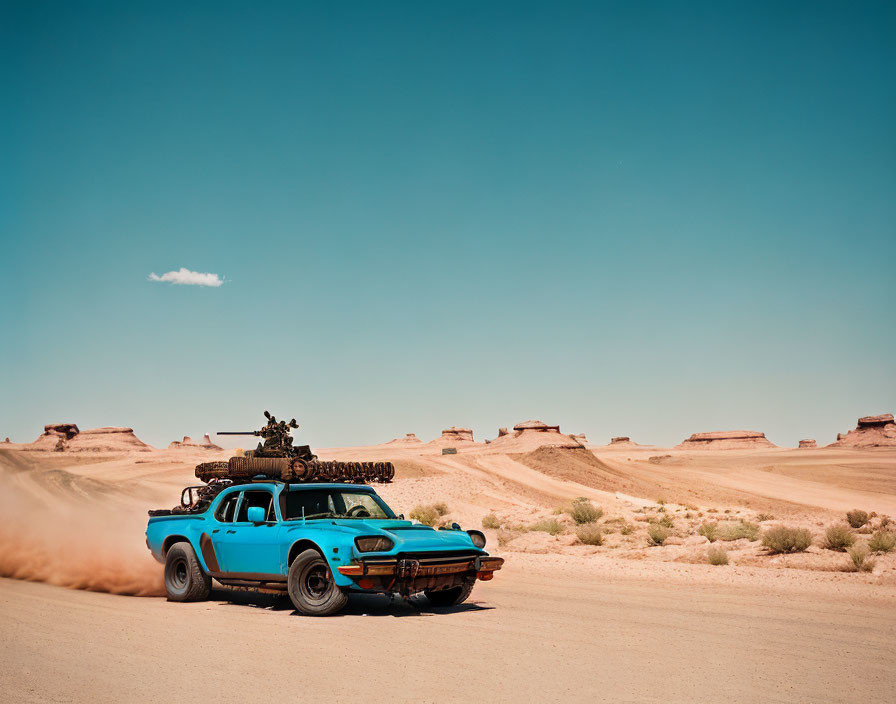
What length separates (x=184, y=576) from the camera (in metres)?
10.9

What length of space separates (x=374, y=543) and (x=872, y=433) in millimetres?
163810

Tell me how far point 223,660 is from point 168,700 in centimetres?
132

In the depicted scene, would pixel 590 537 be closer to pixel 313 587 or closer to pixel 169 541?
pixel 169 541

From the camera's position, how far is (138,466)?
64.4 m

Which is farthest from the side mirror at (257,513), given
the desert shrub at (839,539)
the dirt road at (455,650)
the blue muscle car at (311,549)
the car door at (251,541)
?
the desert shrub at (839,539)

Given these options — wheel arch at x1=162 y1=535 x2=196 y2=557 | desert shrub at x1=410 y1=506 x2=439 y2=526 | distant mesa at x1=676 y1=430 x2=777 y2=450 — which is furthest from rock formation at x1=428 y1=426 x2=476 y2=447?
wheel arch at x1=162 y1=535 x2=196 y2=557

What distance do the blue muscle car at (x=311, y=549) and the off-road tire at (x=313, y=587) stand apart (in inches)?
0.5

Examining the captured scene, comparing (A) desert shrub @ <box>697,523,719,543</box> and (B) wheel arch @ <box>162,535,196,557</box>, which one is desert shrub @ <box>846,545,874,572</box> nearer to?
(A) desert shrub @ <box>697,523,719,543</box>

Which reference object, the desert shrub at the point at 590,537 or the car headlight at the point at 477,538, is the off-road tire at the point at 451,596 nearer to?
the car headlight at the point at 477,538

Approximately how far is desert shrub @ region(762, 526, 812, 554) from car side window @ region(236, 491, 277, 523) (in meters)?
12.1

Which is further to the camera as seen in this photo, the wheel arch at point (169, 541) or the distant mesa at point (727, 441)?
the distant mesa at point (727, 441)

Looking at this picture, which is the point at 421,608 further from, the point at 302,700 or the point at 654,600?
the point at 302,700

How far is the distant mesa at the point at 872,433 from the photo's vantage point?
144m

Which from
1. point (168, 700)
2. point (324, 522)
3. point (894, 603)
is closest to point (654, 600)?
point (894, 603)
